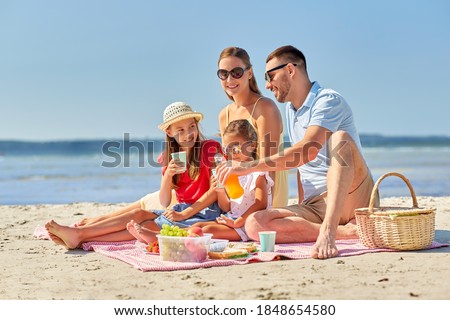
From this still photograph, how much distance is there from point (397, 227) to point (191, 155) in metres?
1.98

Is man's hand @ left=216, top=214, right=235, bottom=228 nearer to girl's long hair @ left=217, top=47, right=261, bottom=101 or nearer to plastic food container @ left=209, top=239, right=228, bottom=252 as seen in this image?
plastic food container @ left=209, top=239, right=228, bottom=252

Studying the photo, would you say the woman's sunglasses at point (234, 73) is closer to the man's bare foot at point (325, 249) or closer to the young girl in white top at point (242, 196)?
the young girl in white top at point (242, 196)

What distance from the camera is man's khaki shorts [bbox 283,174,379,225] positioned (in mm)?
5316

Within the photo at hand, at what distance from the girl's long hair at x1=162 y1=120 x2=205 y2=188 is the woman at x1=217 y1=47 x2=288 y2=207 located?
57cm

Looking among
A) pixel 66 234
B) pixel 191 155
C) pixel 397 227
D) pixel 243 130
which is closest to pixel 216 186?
pixel 191 155

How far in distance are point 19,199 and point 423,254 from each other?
9.50m

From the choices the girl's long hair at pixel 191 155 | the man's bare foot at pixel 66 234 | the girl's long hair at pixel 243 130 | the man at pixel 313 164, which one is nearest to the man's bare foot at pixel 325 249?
the man at pixel 313 164

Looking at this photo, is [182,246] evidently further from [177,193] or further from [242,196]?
[177,193]

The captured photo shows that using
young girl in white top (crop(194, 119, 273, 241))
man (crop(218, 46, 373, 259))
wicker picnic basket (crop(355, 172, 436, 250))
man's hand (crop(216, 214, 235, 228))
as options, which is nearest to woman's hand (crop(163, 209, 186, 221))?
young girl in white top (crop(194, 119, 273, 241))

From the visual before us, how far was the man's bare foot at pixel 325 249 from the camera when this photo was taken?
15.3 ft

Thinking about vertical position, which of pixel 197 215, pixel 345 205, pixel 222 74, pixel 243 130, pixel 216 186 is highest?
pixel 222 74

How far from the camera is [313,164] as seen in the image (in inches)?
215

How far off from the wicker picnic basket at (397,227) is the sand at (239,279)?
92mm
